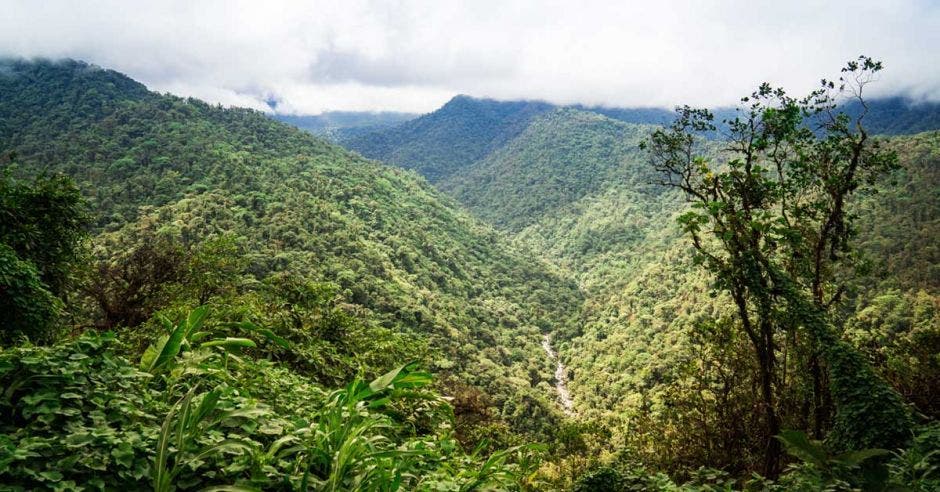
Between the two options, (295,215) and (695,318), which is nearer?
(695,318)

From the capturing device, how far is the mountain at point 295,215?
59062 millimetres

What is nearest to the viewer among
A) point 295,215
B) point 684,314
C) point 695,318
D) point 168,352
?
point 168,352

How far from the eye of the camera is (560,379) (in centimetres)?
8569

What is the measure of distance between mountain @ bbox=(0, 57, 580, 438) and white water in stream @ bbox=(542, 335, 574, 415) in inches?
115

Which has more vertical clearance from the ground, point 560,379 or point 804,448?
point 804,448

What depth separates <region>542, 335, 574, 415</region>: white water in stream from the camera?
73.2 meters

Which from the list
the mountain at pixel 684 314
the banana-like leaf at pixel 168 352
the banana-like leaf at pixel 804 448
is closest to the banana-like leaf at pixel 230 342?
the banana-like leaf at pixel 168 352

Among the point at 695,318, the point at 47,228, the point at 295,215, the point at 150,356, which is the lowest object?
the point at 695,318

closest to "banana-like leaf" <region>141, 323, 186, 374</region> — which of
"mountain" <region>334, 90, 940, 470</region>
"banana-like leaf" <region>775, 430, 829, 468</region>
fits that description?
"banana-like leaf" <region>775, 430, 829, 468</region>

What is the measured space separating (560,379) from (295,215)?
54363 mm

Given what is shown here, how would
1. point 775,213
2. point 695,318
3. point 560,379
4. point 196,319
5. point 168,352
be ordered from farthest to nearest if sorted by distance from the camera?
point 560,379
point 695,318
point 775,213
point 196,319
point 168,352

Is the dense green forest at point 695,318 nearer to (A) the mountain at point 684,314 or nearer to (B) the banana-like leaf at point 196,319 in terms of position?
(A) the mountain at point 684,314

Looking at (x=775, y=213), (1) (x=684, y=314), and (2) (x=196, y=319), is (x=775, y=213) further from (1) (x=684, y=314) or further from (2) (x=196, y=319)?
(1) (x=684, y=314)

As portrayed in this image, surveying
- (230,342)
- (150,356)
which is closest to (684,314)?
(230,342)
